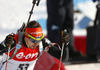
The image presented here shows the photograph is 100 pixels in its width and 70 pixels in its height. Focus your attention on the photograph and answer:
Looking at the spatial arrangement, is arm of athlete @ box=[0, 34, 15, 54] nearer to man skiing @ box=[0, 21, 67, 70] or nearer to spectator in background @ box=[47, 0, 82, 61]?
man skiing @ box=[0, 21, 67, 70]

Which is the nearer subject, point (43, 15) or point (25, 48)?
point (25, 48)

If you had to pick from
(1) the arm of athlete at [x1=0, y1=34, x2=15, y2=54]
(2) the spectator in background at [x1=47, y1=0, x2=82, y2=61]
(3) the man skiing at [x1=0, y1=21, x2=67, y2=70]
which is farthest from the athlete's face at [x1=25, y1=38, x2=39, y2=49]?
(2) the spectator in background at [x1=47, y1=0, x2=82, y2=61]

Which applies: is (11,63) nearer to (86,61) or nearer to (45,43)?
(45,43)

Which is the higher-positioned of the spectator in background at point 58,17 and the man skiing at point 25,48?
the spectator in background at point 58,17

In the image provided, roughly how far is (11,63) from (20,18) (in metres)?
4.27

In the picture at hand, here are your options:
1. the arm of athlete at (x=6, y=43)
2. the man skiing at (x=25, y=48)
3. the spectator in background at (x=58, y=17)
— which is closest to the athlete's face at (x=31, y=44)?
the man skiing at (x=25, y=48)

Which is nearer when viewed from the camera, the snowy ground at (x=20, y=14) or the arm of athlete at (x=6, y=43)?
the arm of athlete at (x=6, y=43)

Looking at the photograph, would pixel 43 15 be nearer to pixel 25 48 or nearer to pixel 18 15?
pixel 18 15

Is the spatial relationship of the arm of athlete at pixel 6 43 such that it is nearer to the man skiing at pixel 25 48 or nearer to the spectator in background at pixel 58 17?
the man skiing at pixel 25 48

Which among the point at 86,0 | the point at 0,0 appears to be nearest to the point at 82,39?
the point at 86,0

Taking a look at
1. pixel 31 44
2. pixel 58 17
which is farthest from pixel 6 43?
pixel 58 17

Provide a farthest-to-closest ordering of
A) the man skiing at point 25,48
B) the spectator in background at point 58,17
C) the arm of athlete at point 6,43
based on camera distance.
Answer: the spectator in background at point 58,17
the man skiing at point 25,48
the arm of athlete at point 6,43

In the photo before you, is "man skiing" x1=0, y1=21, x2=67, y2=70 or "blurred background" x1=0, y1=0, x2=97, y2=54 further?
"blurred background" x1=0, y1=0, x2=97, y2=54

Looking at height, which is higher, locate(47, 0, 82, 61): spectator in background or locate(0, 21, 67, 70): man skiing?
locate(47, 0, 82, 61): spectator in background
